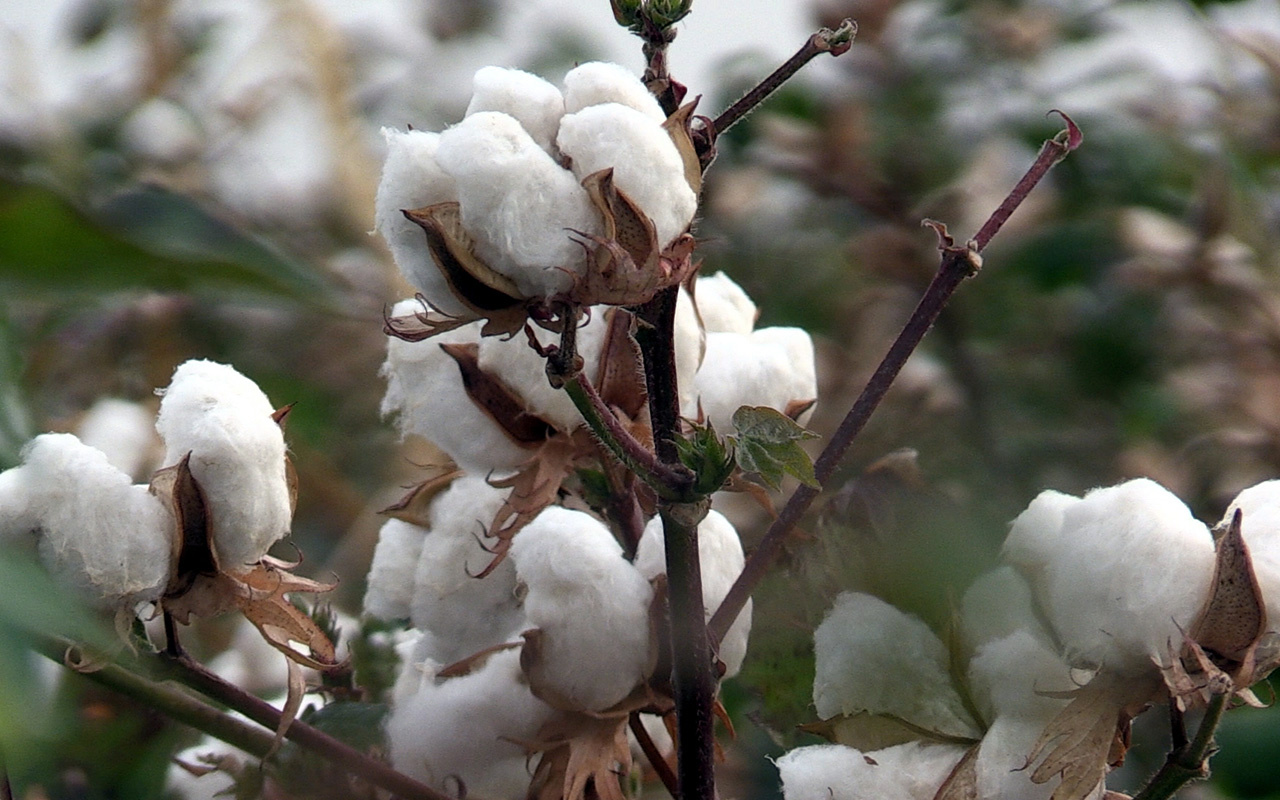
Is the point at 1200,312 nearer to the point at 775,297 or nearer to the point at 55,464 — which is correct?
the point at 775,297

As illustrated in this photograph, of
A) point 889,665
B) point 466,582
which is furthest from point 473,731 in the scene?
point 889,665

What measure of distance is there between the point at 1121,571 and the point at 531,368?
0.70ft

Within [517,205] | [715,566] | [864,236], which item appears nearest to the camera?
[517,205]

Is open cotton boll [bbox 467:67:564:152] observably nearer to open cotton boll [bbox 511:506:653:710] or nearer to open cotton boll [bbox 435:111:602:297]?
open cotton boll [bbox 435:111:602:297]

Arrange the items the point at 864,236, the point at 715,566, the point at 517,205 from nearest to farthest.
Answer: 1. the point at 517,205
2. the point at 715,566
3. the point at 864,236

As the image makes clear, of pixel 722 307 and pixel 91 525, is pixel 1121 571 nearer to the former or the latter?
pixel 722 307

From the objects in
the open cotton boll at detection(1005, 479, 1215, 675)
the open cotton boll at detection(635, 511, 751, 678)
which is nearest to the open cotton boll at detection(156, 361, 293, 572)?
the open cotton boll at detection(635, 511, 751, 678)

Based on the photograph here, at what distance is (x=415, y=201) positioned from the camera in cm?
45

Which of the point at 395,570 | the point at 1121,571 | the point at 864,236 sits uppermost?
the point at 1121,571

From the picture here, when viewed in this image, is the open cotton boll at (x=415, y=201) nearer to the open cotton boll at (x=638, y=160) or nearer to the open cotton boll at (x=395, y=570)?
the open cotton boll at (x=638, y=160)

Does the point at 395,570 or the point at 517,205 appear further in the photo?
the point at 395,570

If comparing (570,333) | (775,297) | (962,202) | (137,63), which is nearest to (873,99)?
(962,202)

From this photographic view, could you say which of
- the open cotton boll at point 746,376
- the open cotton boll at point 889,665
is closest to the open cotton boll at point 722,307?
the open cotton boll at point 746,376

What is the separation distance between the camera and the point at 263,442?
51cm
